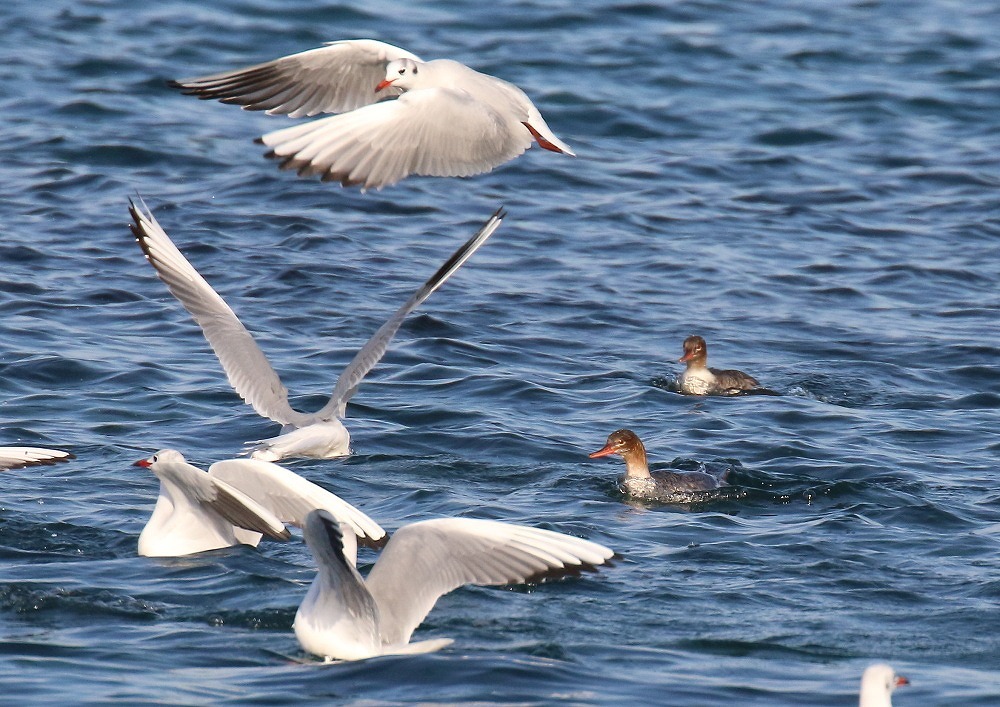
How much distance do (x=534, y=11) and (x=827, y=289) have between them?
479 inches

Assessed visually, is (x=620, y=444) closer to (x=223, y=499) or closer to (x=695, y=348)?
(x=695, y=348)

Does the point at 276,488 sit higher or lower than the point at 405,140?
lower

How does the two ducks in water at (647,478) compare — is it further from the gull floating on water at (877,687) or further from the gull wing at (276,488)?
the gull floating on water at (877,687)

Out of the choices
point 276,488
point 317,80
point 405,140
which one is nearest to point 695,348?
point 317,80

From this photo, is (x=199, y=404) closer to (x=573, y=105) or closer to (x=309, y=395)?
(x=309, y=395)

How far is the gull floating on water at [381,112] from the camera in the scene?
751 centimetres

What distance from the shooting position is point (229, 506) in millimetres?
8172

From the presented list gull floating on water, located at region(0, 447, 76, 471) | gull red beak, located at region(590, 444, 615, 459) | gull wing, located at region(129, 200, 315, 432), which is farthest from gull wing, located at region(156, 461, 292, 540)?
gull red beak, located at region(590, 444, 615, 459)

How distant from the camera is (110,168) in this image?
1825cm

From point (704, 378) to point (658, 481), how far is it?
2288 millimetres

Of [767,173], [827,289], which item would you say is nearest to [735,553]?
[827,289]

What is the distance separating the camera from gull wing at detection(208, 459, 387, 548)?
8.13 m

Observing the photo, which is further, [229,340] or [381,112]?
[229,340]

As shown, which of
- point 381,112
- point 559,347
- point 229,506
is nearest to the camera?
point 381,112
